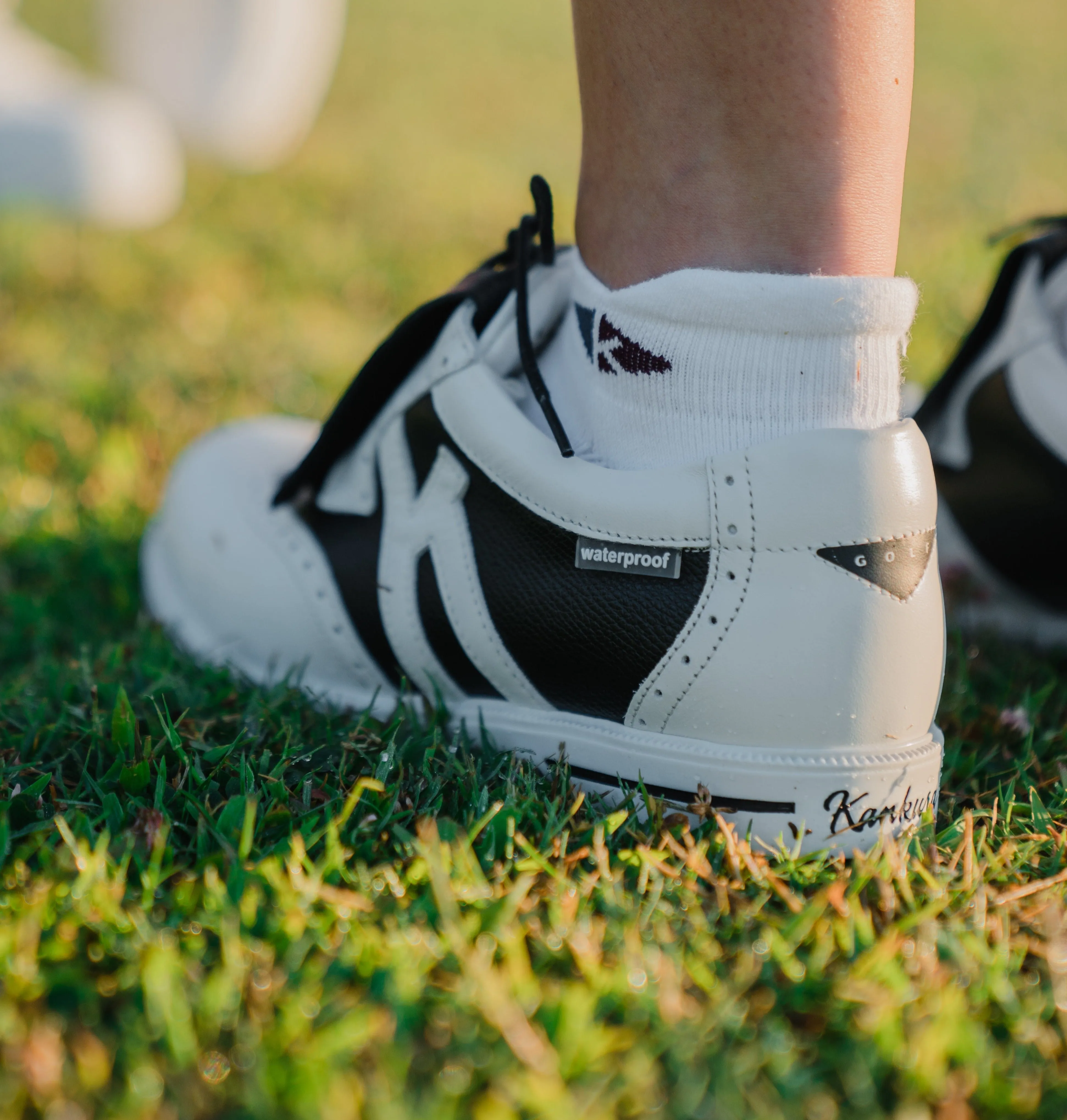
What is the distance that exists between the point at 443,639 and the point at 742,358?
56cm

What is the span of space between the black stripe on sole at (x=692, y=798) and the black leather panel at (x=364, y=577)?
36 centimetres

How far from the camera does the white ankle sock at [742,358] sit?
1.11 meters

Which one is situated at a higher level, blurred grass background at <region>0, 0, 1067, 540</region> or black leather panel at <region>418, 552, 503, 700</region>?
blurred grass background at <region>0, 0, 1067, 540</region>

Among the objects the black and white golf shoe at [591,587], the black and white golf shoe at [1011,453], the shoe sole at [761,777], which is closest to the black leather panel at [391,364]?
the black and white golf shoe at [591,587]

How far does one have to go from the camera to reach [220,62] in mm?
5059

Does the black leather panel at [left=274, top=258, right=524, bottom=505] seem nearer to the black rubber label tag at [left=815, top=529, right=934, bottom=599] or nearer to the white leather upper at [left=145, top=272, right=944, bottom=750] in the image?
the white leather upper at [left=145, top=272, right=944, bottom=750]

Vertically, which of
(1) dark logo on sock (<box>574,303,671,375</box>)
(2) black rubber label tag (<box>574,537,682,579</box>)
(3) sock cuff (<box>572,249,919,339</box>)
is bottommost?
(2) black rubber label tag (<box>574,537,682,579</box>)

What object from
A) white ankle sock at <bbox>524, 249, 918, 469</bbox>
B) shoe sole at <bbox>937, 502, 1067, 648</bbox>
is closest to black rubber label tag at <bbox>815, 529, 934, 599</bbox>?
white ankle sock at <bbox>524, 249, 918, 469</bbox>

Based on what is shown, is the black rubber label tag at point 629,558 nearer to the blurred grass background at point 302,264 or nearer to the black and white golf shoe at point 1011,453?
the black and white golf shoe at point 1011,453

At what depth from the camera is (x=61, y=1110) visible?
0.77m

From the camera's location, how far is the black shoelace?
4.23 feet

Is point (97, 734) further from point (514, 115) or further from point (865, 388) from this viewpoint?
point (514, 115)

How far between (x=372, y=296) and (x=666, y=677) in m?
2.74

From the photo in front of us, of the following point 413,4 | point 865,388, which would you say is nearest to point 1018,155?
point 865,388
